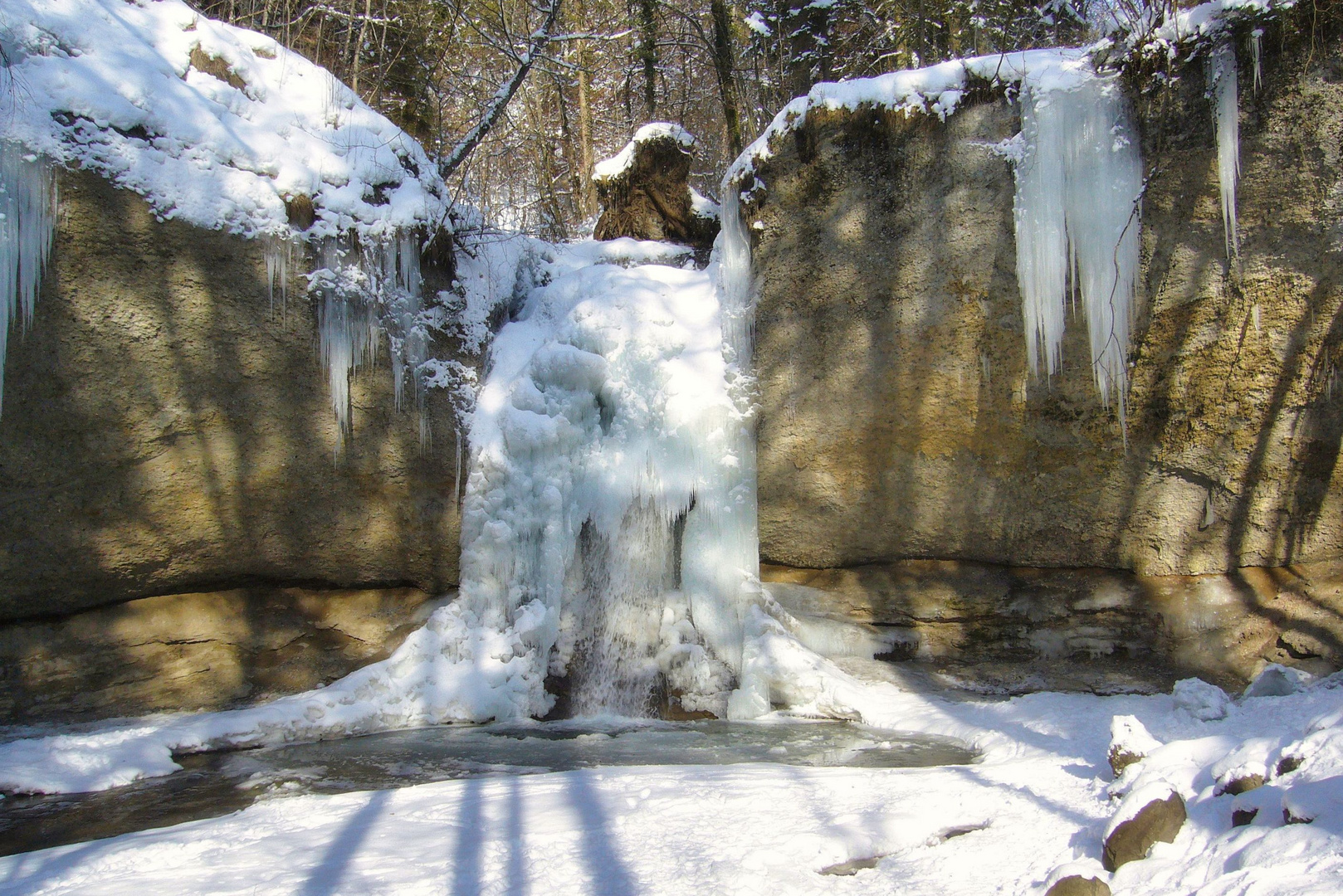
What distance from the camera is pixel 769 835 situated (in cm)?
279

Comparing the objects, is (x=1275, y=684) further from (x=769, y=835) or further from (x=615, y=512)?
(x=615, y=512)

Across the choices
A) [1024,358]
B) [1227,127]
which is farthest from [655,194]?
[1227,127]

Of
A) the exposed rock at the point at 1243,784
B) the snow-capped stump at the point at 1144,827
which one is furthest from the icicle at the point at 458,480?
the exposed rock at the point at 1243,784

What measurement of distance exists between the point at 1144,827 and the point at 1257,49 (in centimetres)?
475

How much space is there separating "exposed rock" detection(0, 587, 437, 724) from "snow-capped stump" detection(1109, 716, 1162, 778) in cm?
456

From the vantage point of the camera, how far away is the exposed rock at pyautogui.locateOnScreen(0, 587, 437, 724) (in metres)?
5.25

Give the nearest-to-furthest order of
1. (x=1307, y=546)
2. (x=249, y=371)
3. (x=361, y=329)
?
(x=1307, y=546), (x=249, y=371), (x=361, y=329)

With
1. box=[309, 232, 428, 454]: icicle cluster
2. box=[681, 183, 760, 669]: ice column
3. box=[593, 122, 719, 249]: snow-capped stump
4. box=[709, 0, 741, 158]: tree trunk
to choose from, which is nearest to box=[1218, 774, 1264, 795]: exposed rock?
box=[681, 183, 760, 669]: ice column

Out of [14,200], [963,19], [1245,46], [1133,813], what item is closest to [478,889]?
[1133,813]

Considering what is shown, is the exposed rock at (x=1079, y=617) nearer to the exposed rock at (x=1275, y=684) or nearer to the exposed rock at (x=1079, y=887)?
the exposed rock at (x=1275, y=684)

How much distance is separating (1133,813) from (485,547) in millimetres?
4608

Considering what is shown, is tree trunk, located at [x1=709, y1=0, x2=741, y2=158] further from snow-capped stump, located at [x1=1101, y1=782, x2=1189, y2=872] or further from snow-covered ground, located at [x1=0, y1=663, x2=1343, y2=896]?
snow-capped stump, located at [x1=1101, y1=782, x2=1189, y2=872]

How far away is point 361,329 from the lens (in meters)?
6.04

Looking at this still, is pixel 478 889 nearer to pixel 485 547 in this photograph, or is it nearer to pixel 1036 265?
pixel 485 547
